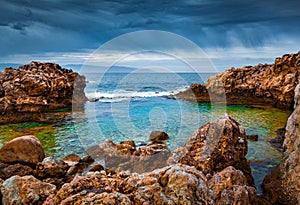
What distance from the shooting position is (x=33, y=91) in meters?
34.6

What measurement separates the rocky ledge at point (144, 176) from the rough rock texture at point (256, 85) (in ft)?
91.7

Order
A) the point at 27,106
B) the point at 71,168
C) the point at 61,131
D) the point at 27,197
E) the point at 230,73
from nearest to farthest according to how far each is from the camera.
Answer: the point at 27,197 < the point at 71,168 < the point at 61,131 < the point at 27,106 < the point at 230,73

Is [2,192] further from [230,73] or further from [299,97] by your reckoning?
[230,73]

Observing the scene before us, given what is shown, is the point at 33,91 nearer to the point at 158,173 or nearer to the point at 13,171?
the point at 13,171

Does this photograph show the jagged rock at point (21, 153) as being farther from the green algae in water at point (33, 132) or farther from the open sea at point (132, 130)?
the green algae in water at point (33, 132)

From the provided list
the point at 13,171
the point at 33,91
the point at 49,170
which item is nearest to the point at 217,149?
the point at 49,170

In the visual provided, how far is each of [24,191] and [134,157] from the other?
302 inches

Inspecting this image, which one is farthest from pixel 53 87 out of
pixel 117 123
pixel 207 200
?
pixel 207 200

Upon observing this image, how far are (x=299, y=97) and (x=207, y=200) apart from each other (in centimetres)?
759

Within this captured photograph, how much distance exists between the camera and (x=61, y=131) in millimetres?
24094

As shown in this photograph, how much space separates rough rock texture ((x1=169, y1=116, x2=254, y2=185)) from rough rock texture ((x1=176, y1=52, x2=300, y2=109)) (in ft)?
89.4

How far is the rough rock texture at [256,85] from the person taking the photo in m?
35.7

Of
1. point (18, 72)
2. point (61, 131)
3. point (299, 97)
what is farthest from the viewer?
point (18, 72)

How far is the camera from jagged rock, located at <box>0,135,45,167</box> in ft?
40.6
